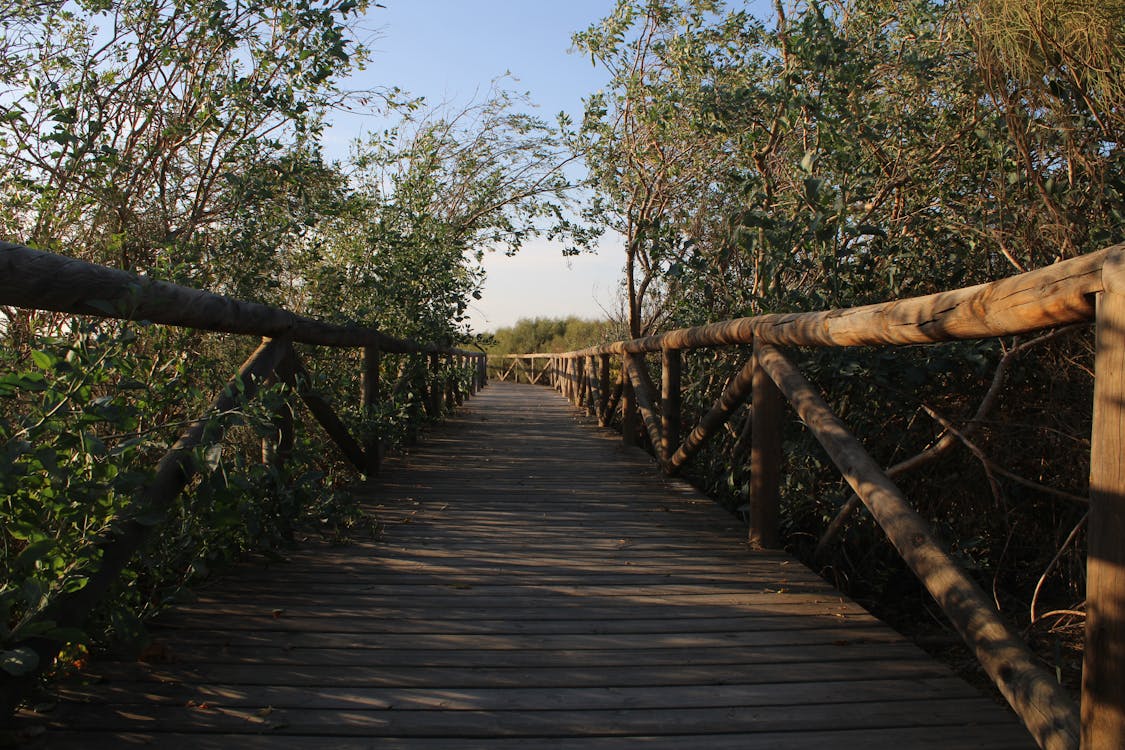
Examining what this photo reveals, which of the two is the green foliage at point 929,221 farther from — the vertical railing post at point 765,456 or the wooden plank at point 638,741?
the wooden plank at point 638,741

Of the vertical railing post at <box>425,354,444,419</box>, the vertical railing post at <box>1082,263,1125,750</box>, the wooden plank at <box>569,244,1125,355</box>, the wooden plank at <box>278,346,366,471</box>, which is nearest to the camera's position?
the vertical railing post at <box>1082,263,1125,750</box>

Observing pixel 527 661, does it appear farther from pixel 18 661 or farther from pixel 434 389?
pixel 434 389

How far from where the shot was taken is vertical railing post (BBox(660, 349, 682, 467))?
530 cm

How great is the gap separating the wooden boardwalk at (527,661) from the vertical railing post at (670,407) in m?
1.60

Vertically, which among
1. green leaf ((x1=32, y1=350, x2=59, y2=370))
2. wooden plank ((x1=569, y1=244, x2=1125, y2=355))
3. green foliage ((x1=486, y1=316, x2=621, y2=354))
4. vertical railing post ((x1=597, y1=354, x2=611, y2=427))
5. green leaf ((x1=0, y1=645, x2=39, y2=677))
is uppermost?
green foliage ((x1=486, y1=316, x2=621, y2=354))

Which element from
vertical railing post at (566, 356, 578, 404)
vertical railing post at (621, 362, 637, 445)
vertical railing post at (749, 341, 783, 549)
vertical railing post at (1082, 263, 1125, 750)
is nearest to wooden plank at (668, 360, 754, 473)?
vertical railing post at (749, 341, 783, 549)

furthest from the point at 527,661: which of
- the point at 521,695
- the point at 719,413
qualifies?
the point at 719,413

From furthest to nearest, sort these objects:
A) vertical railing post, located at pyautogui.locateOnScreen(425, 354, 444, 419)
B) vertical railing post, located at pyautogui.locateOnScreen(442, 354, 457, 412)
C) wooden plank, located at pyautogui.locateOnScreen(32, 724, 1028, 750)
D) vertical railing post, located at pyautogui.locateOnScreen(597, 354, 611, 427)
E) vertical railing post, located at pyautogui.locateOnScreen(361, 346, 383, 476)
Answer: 1. vertical railing post, located at pyautogui.locateOnScreen(442, 354, 457, 412)
2. vertical railing post, located at pyautogui.locateOnScreen(597, 354, 611, 427)
3. vertical railing post, located at pyautogui.locateOnScreen(425, 354, 444, 419)
4. vertical railing post, located at pyautogui.locateOnScreen(361, 346, 383, 476)
5. wooden plank, located at pyautogui.locateOnScreen(32, 724, 1028, 750)

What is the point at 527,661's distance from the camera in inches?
86.4

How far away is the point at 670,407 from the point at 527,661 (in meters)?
3.24

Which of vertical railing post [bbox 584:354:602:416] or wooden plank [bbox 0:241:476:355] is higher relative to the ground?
wooden plank [bbox 0:241:476:355]

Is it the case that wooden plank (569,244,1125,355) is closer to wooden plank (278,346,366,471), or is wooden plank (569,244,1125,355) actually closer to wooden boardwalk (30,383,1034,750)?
wooden boardwalk (30,383,1034,750)

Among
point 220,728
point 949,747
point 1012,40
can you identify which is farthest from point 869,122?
point 220,728

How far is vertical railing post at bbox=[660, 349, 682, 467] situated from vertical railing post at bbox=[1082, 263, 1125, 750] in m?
3.92
